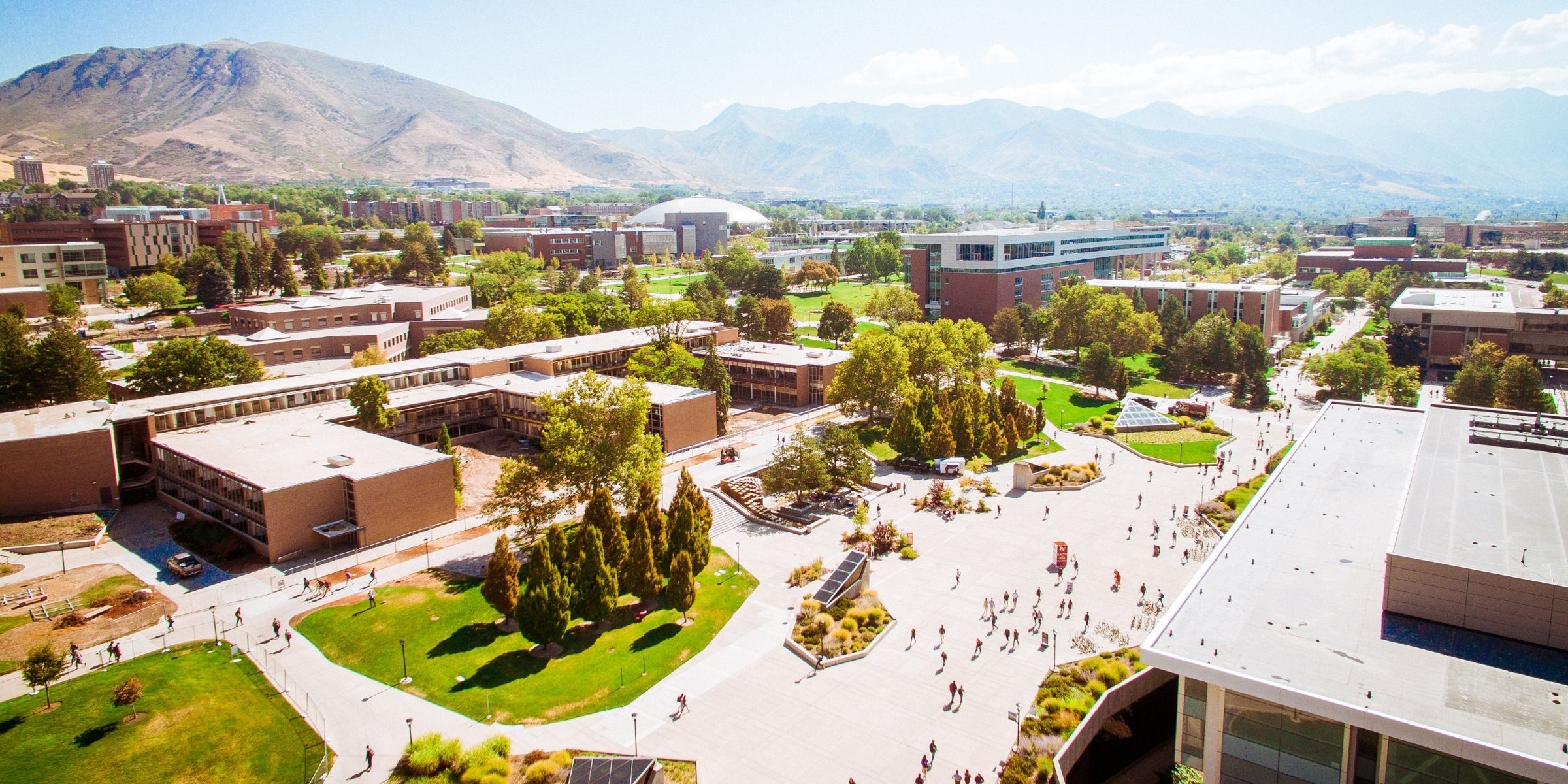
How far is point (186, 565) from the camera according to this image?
3288 centimetres

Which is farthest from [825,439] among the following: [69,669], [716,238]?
[716,238]

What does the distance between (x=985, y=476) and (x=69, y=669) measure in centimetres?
3911

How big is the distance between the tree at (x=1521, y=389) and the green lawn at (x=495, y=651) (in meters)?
54.5

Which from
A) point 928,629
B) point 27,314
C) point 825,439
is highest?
point 27,314

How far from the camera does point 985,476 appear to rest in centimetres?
4719

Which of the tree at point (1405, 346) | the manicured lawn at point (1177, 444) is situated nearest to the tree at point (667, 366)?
the manicured lawn at point (1177, 444)

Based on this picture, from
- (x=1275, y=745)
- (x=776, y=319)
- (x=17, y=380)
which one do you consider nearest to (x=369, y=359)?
(x=17, y=380)

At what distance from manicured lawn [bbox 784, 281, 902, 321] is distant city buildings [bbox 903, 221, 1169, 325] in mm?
7081

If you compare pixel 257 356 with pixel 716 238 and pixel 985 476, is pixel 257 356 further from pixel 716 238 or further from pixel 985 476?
pixel 716 238

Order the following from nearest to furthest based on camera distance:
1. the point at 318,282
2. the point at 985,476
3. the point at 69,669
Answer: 1. the point at 69,669
2. the point at 985,476
3. the point at 318,282

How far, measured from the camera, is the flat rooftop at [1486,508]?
20406 mm

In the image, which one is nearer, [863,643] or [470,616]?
[863,643]

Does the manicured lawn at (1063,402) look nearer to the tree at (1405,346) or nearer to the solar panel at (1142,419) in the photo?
the solar panel at (1142,419)

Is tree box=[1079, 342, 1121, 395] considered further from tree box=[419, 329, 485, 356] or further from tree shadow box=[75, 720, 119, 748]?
tree shadow box=[75, 720, 119, 748]
